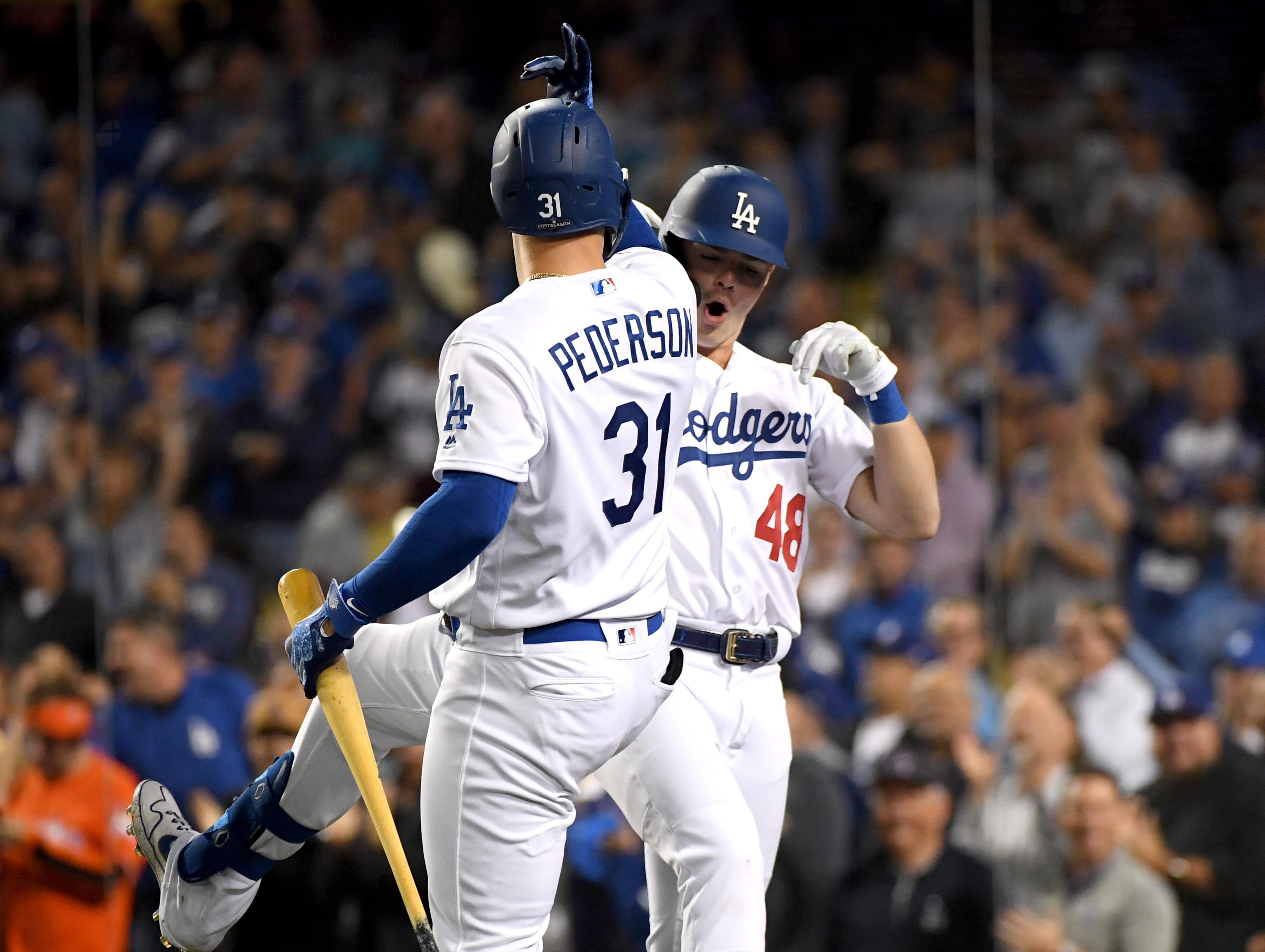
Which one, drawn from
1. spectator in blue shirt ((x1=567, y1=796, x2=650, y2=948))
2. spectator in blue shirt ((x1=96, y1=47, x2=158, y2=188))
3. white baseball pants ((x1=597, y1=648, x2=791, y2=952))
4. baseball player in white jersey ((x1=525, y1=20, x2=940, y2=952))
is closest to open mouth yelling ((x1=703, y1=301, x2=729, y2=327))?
baseball player in white jersey ((x1=525, y1=20, x2=940, y2=952))

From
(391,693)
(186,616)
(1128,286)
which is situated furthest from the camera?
(1128,286)

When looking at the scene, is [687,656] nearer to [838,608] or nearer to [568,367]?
[568,367]

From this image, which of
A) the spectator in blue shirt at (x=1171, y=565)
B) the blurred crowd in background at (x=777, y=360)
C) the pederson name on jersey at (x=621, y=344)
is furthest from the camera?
the spectator in blue shirt at (x=1171, y=565)

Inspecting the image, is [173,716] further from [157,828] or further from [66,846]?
[157,828]

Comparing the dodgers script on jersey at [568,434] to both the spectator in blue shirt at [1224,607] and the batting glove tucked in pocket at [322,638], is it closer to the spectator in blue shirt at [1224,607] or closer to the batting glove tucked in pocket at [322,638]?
the batting glove tucked in pocket at [322,638]

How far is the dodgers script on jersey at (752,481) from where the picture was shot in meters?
2.44

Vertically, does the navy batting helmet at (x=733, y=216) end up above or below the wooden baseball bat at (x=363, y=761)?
above

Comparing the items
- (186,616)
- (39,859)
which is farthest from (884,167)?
(39,859)

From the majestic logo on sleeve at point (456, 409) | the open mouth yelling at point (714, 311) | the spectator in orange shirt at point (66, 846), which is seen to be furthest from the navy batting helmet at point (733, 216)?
the spectator in orange shirt at point (66, 846)

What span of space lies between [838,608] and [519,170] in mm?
2673

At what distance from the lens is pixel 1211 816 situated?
12.8 ft

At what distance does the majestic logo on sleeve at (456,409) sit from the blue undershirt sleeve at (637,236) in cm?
42

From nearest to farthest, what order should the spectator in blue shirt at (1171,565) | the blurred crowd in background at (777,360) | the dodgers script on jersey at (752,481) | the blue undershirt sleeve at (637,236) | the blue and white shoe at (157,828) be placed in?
the blue undershirt sleeve at (637,236) < the blue and white shoe at (157,828) < the dodgers script on jersey at (752,481) < the blurred crowd in background at (777,360) < the spectator in blue shirt at (1171,565)

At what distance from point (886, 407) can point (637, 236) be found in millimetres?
516
